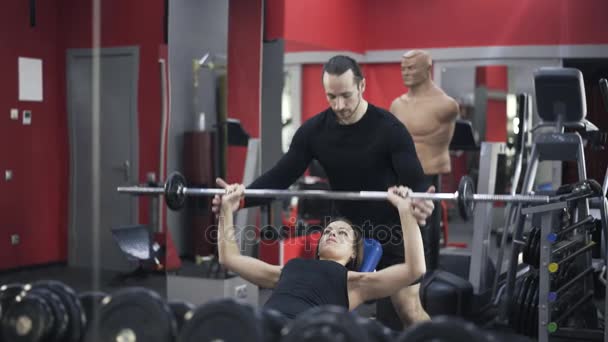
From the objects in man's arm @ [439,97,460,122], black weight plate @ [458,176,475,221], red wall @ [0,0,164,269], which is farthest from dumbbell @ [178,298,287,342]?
red wall @ [0,0,164,269]

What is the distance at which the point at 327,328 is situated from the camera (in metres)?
1.55

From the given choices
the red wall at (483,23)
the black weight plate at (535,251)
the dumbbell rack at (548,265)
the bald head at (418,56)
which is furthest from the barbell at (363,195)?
the red wall at (483,23)

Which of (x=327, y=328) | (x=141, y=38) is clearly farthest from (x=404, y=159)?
(x=141, y=38)

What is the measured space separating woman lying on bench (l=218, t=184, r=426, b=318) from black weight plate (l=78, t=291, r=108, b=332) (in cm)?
67

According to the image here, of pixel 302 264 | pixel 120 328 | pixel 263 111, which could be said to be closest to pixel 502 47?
pixel 263 111

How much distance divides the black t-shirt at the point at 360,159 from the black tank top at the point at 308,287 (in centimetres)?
49

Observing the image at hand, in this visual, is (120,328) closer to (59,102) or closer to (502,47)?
(59,102)

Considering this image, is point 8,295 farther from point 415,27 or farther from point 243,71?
point 415,27

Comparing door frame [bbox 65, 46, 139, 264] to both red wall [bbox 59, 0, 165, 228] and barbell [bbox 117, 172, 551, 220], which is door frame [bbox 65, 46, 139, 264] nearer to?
red wall [bbox 59, 0, 165, 228]

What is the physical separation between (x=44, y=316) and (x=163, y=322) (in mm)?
303

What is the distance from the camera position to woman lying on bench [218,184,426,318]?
252cm

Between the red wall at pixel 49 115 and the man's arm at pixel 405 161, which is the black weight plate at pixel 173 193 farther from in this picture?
the red wall at pixel 49 115

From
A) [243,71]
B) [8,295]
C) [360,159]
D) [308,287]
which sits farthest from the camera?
[243,71]

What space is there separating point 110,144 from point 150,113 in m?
0.43
